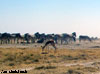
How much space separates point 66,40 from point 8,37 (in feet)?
69.2

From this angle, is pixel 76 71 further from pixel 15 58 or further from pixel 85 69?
pixel 15 58

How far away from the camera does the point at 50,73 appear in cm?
2177

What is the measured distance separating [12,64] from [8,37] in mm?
52538

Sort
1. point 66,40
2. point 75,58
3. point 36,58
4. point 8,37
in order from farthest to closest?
point 66,40 < point 8,37 < point 75,58 < point 36,58

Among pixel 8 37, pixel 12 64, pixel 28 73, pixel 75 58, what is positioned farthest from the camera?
pixel 8 37

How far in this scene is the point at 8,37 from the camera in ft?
263

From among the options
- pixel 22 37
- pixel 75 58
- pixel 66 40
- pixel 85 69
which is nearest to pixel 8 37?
pixel 22 37

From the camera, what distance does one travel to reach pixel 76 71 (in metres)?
22.6

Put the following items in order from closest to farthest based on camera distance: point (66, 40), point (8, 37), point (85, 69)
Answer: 1. point (85, 69)
2. point (8, 37)
3. point (66, 40)

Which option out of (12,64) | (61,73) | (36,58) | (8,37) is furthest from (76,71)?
(8,37)

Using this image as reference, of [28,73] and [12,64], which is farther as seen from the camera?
[12,64]

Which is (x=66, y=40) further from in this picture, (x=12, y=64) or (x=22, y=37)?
(x=12, y=64)

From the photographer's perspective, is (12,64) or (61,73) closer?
(61,73)

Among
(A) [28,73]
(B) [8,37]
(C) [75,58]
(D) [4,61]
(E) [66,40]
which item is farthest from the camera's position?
(E) [66,40]
